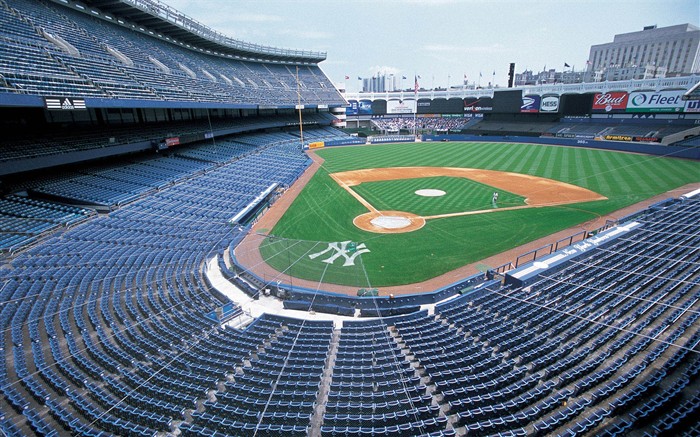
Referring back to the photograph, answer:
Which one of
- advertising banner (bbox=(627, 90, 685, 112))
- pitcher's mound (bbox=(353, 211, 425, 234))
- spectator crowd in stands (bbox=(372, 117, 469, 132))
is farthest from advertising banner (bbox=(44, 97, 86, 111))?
advertising banner (bbox=(627, 90, 685, 112))

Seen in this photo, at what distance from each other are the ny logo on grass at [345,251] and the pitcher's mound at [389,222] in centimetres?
331

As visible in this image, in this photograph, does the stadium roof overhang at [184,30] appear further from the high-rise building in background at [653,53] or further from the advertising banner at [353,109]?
the high-rise building in background at [653,53]

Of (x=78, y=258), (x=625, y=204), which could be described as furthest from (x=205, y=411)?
(x=625, y=204)

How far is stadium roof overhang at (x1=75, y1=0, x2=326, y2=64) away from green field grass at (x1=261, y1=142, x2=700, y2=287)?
99.3 feet

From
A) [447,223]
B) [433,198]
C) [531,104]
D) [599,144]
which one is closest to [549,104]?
[531,104]

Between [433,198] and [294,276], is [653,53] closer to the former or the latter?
[433,198]

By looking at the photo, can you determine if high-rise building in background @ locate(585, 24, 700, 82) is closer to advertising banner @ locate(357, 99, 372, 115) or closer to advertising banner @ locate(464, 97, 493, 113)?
advertising banner @ locate(464, 97, 493, 113)

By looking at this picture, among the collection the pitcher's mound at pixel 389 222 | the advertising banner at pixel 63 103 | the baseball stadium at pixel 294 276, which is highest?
the advertising banner at pixel 63 103

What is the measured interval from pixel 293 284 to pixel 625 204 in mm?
28376

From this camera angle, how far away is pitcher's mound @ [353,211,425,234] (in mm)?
24250

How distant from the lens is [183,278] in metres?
16.6

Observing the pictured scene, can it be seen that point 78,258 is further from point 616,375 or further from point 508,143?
point 508,143

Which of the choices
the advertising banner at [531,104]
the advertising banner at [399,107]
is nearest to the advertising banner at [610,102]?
the advertising banner at [531,104]

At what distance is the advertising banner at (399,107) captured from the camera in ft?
291
